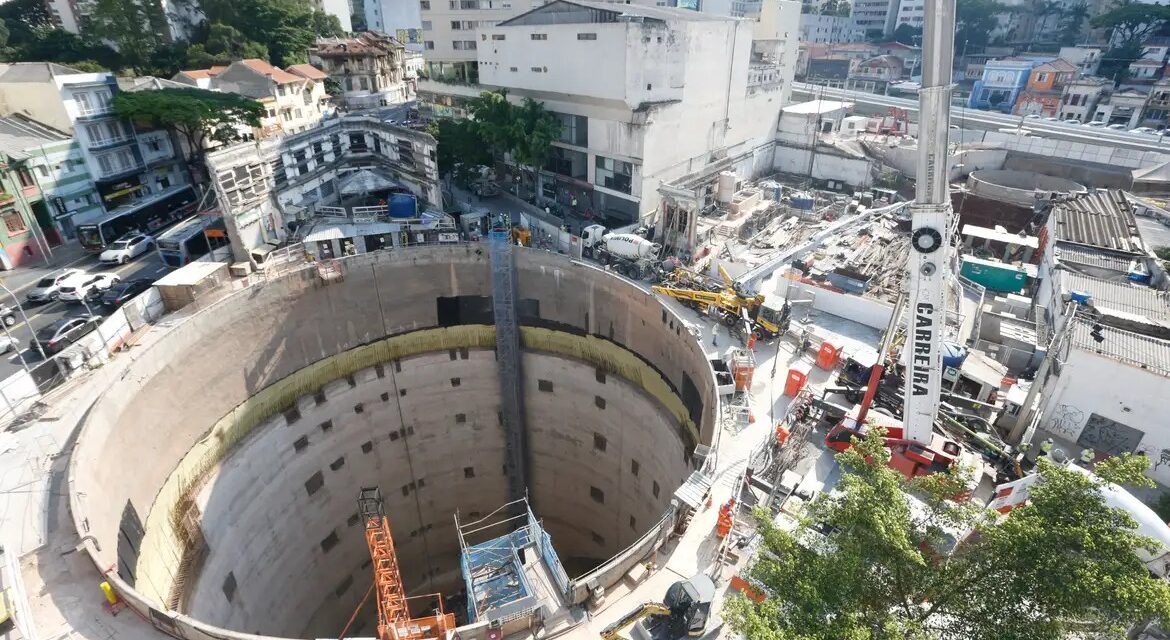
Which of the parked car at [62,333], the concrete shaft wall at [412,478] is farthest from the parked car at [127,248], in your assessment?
the concrete shaft wall at [412,478]

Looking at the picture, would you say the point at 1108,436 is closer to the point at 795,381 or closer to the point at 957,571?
the point at 795,381

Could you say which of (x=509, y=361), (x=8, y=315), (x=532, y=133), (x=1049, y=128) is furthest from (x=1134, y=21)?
(x=8, y=315)

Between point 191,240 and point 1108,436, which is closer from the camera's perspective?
point 1108,436

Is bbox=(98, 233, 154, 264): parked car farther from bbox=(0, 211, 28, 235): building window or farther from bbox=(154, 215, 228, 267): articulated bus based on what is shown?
bbox=(0, 211, 28, 235): building window

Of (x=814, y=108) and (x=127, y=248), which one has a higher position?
(x=814, y=108)

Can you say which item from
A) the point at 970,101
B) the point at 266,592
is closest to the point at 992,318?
the point at 266,592

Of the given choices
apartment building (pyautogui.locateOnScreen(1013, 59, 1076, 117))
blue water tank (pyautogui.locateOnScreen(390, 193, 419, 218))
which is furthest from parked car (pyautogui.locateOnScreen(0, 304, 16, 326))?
apartment building (pyautogui.locateOnScreen(1013, 59, 1076, 117))

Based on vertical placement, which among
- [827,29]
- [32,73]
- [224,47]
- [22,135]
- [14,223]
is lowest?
[14,223]

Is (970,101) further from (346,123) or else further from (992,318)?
(346,123)
